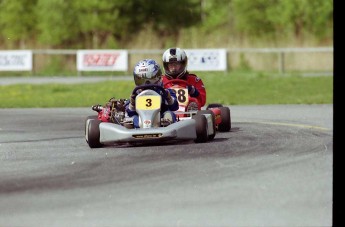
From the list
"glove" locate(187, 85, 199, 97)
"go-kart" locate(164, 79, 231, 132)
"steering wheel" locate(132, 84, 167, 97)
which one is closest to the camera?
"steering wheel" locate(132, 84, 167, 97)

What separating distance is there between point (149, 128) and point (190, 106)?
1.77 m

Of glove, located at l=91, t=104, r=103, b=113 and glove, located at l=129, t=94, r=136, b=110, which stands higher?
glove, located at l=129, t=94, r=136, b=110

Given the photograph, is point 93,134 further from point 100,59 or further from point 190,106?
point 100,59

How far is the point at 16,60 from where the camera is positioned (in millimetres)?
40438

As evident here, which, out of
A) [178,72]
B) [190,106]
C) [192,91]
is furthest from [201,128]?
[178,72]

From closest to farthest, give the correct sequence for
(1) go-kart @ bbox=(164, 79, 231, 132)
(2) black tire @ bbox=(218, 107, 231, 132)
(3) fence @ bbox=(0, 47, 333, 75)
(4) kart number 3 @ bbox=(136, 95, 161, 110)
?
1. (4) kart number 3 @ bbox=(136, 95, 161, 110)
2. (1) go-kart @ bbox=(164, 79, 231, 132)
3. (2) black tire @ bbox=(218, 107, 231, 132)
4. (3) fence @ bbox=(0, 47, 333, 75)

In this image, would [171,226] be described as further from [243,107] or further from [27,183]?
[243,107]

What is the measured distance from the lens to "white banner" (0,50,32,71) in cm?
4012

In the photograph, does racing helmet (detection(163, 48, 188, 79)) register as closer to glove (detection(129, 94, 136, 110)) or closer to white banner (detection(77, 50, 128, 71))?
glove (detection(129, 94, 136, 110))

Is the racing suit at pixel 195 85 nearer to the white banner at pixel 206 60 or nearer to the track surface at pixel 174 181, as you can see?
the track surface at pixel 174 181

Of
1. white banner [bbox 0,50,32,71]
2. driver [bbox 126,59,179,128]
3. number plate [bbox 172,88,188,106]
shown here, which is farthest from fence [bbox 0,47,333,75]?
driver [bbox 126,59,179,128]

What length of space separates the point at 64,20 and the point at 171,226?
43768mm

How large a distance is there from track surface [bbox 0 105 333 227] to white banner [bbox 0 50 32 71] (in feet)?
87.3

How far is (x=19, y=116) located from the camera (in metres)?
18.1
